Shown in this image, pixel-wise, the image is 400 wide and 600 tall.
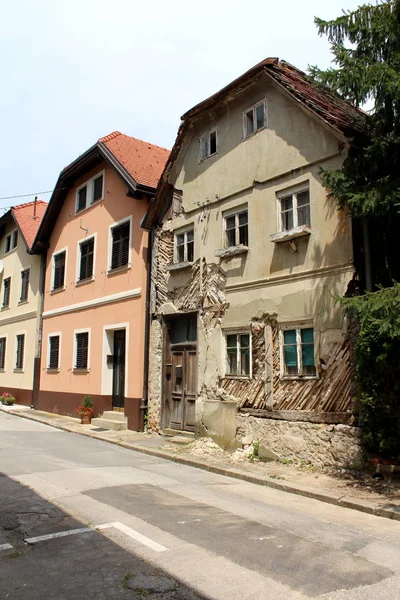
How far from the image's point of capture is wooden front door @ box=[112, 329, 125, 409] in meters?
15.5

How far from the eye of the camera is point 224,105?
1205cm

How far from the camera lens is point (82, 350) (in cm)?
1708

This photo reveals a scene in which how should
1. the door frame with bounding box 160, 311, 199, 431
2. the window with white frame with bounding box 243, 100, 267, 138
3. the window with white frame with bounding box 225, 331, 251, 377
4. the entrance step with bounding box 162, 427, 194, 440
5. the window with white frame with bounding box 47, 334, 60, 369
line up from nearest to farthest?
the window with white frame with bounding box 225, 331, 251, 377 < the window with white frame with bounding box 243, 100, 267, 138 < the entrance step with bounding box 162, 427, 194, 440 < the door frame with bounding box 160, 311, 199, 431 < the window with white frame with bounding box 47, 334, 60, 369

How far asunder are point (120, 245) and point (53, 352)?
5.83 metres

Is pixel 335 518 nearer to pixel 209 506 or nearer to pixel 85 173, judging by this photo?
pixel 209 506

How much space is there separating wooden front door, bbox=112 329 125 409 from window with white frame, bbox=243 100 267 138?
7230mm

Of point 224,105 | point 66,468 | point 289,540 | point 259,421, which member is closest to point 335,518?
point 289,540

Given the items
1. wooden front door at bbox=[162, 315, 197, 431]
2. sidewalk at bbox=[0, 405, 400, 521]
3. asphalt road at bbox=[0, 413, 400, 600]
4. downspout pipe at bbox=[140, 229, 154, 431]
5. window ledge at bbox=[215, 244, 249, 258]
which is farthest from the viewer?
downspout pipe at bbox=[140, 229, 154, 431]

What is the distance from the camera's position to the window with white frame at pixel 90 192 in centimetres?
1739

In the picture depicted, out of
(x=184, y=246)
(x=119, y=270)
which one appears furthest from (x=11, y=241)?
(x=184, y=246)

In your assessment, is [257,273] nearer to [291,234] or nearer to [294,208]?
[291,234]

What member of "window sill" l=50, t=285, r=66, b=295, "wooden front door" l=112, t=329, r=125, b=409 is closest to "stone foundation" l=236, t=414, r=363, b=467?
"wooden front door" l=112, t=329, r=125, b=409

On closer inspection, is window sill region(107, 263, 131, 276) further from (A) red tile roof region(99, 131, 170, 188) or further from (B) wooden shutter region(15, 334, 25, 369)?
(B) wooden shutter region(15, 334, 25, 369)

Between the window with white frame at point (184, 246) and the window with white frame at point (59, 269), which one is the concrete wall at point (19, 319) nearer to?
the window with white frame at point (59, 269)
